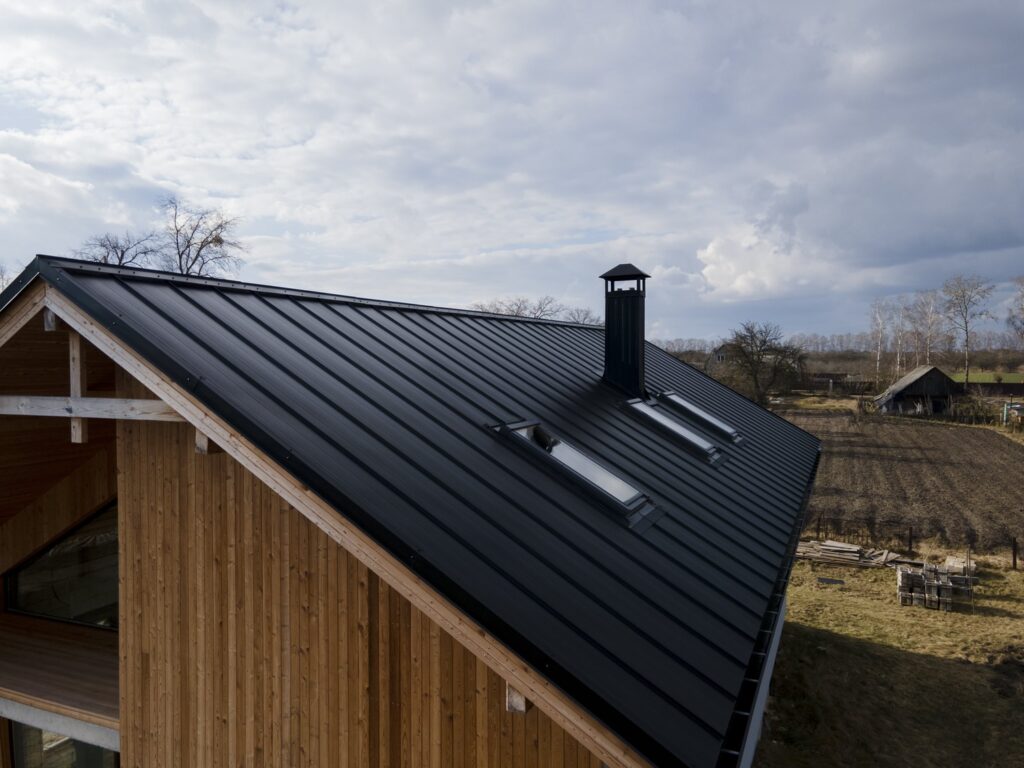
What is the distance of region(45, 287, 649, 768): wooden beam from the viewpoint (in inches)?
154

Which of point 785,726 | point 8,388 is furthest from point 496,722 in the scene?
point 785,726

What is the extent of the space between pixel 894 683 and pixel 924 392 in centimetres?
4526

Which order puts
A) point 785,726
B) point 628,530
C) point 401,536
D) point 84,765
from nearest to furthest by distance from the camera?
point 401,536 → point 628,530 → point 84,765 → point 785,726

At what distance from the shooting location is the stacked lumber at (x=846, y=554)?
22.2 meters

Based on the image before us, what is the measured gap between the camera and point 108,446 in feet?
27.6

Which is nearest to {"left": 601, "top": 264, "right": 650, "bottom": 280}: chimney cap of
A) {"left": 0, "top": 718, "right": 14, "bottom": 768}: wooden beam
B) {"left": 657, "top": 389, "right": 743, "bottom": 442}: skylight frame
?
{"left": 657, "top": 389, "right": 743, "bottom": 442}: skylight frame

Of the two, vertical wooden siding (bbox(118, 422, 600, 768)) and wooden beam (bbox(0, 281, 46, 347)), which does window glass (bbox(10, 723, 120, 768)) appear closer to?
vertical wooden siding (bbox(118, 422, 600, 768))

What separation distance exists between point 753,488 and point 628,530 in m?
4.81

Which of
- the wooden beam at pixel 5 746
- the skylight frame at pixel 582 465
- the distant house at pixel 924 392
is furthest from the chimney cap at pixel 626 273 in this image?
the distant house at pixel 924 392

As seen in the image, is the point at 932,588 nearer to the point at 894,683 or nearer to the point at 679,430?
the point at 894,683

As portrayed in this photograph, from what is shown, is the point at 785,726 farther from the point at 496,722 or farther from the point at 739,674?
the point at 496,722

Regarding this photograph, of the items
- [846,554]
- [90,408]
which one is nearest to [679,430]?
[90,408]

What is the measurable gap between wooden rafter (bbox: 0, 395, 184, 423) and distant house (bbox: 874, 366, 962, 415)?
57.7 metres

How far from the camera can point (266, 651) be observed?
5.67 metres
